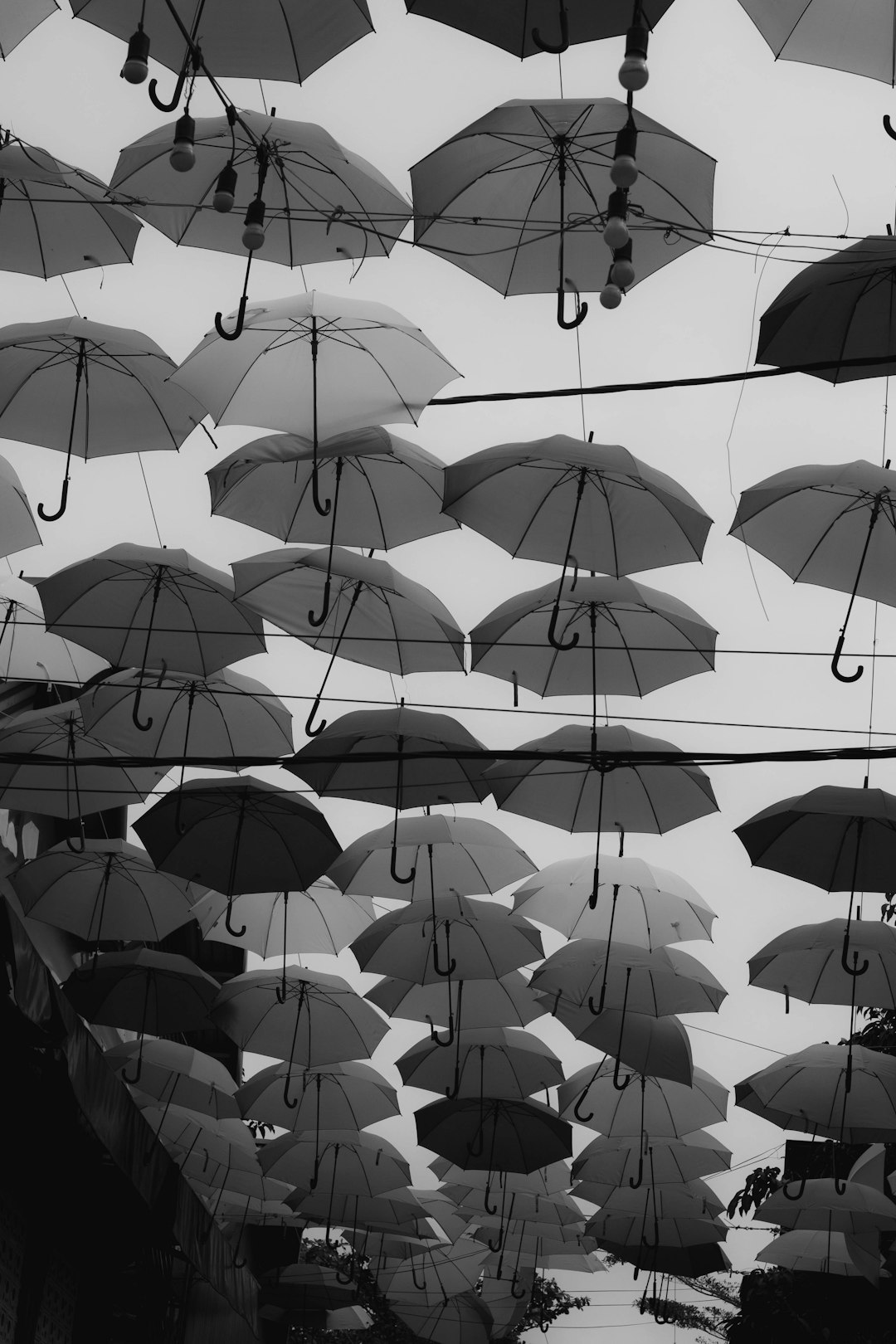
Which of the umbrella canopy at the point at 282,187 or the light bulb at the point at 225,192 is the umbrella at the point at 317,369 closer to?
the umbrella canopy at the point at 282,187

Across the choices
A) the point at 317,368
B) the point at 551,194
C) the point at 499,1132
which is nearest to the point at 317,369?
the point at 317,368

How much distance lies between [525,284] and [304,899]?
625 cm

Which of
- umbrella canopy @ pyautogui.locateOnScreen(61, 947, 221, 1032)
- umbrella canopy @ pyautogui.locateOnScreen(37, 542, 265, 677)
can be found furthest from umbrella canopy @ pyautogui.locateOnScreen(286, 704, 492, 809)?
umbrella canopy @ pyautogui.locateOnScreen(61, 947, 221, 1032)

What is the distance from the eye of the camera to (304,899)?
10.9 metres

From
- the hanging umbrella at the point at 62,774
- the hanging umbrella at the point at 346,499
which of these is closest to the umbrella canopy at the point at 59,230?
the hanging umbrella at the point at 346,499

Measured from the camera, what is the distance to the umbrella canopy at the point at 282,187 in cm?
525

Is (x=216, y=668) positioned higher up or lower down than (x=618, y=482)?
lower down

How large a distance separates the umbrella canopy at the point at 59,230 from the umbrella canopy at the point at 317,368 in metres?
0.62

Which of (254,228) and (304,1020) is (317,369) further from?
(304,1020)

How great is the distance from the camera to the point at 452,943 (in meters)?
10.3

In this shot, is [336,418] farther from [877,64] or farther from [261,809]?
[261,809]

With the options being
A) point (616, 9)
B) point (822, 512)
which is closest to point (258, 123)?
point (616, 9)

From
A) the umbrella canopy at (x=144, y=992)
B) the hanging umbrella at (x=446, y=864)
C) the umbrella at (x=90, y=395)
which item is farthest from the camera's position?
the umbrella canopy at (x=144, y=992)

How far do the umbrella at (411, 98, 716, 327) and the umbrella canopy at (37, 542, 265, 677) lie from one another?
8.95 feet
